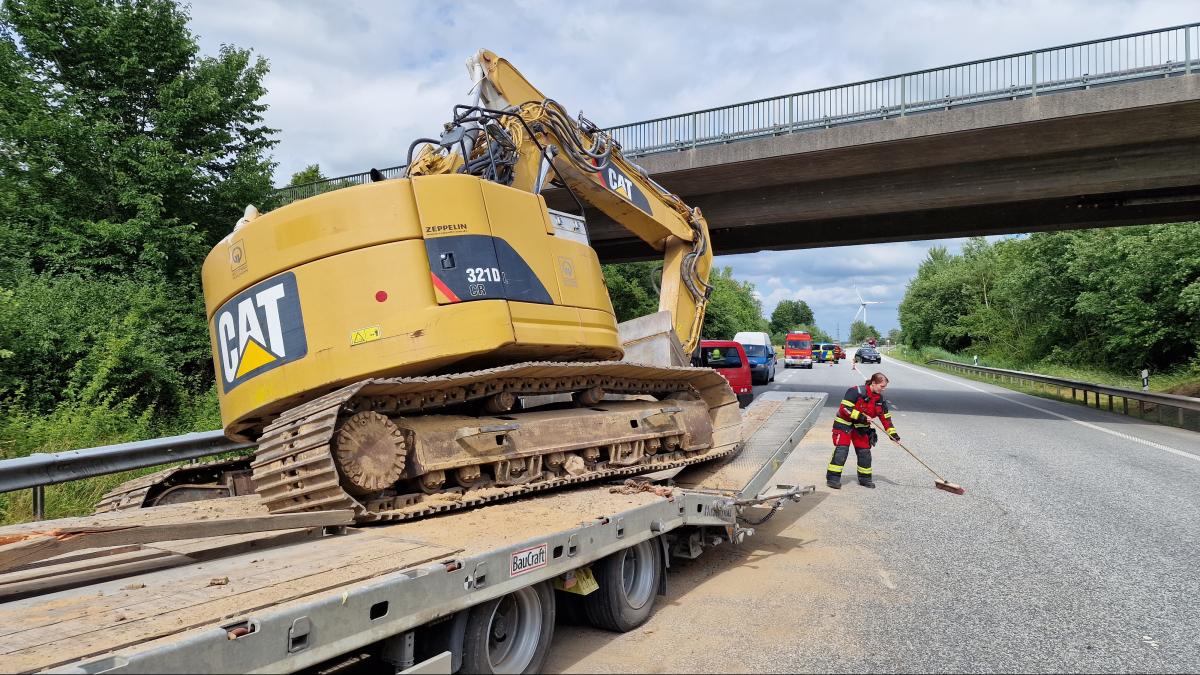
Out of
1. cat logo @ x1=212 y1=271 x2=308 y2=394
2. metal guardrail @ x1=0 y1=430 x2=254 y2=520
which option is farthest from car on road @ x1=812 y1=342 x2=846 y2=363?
cat logo @ x1=212 y1=271 x2=308 y2=394

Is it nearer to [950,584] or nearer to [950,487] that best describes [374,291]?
[950,584]

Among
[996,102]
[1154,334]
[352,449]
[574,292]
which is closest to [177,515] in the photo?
[352,449]

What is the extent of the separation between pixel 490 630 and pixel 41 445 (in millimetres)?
6674

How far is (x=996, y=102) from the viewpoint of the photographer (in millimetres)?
15461

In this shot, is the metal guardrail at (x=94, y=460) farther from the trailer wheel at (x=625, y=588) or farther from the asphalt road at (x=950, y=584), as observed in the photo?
the trailer wheel at (x=625, y=588)

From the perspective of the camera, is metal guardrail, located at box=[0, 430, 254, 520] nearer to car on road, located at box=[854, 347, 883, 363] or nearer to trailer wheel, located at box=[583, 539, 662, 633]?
trailer wheel, located at box=[583, 539, 662, 633]

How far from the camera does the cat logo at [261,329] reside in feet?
15.7

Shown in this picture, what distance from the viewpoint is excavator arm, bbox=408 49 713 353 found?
19.9 ft

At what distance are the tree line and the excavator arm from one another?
1815cm

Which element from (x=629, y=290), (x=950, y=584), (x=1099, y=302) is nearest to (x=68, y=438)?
(x=950, y=584)

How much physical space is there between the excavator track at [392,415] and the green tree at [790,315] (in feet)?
449

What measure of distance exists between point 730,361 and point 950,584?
15.5 metres

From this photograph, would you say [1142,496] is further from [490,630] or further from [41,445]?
[41,445]

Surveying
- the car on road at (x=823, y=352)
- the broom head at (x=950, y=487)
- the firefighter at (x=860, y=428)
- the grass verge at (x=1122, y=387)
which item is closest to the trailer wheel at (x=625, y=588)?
the firefighter at (x=860, y=428)
